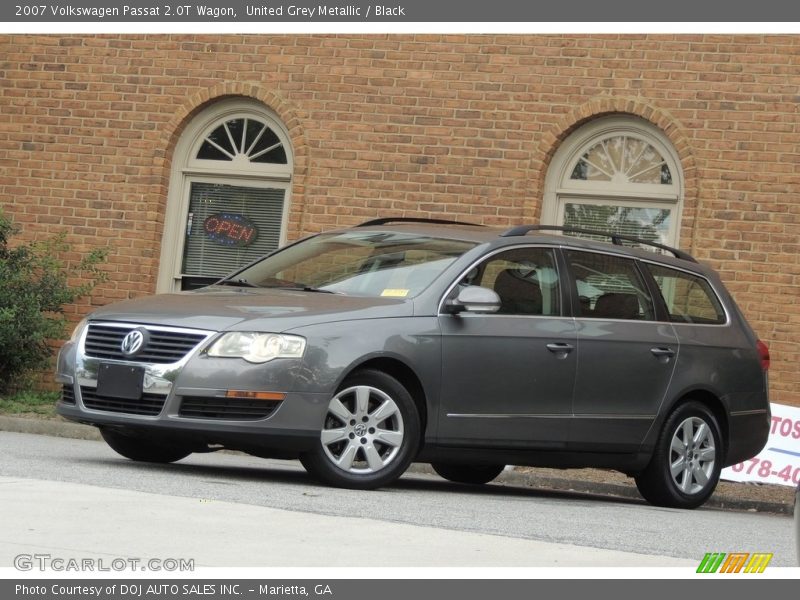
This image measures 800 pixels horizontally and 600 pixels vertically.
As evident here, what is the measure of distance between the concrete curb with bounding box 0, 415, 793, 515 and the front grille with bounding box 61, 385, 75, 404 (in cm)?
397

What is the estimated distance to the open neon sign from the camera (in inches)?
659

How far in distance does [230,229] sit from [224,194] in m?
0.39

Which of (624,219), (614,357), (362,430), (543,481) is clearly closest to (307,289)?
(362,430)

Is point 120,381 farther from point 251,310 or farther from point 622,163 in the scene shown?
point 622,163

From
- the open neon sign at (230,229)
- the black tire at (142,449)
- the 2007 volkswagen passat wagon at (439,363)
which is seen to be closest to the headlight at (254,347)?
the 2007 volkswagen passat wagon at (439,363)

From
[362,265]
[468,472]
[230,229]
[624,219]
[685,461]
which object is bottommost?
[468,472]

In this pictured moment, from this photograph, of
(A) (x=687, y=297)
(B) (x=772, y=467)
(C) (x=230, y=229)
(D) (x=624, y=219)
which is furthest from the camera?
(C) (x=230, y=229)

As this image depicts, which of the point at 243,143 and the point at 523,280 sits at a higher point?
the point at 243,143

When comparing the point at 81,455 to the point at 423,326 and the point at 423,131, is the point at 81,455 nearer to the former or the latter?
the point at 423,326

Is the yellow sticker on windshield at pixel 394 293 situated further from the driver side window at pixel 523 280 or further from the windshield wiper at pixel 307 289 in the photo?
the driver side window at pixel 523 280

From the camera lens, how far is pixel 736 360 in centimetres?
1070

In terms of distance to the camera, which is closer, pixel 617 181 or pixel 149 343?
pixel 149 343

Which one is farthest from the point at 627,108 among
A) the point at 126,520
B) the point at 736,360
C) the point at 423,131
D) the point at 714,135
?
the point at 126,520

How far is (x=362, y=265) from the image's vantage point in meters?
9.54
